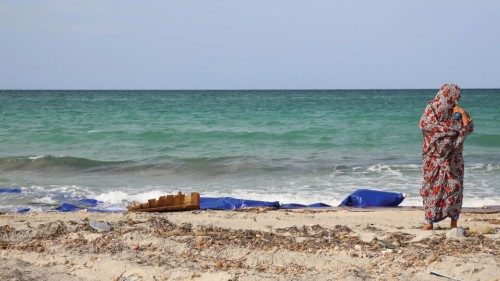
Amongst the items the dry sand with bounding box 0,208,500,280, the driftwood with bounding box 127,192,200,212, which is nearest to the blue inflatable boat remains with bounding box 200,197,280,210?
the driftwood with bounding box 127,192,200,212

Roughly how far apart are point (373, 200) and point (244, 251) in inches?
160

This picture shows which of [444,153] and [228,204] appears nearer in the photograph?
[444,153]

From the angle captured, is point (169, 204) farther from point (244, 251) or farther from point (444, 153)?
point (444, 153)

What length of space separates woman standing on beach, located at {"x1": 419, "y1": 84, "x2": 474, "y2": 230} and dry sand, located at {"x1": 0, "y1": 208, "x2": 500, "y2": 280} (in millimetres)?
265

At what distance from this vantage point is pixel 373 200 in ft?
29.9

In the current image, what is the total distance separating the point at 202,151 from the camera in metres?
17.7

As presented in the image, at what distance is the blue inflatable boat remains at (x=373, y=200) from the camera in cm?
908

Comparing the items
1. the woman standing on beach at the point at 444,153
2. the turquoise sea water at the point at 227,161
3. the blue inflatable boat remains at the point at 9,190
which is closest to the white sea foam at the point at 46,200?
the turquoise sea water at the point at 227,161

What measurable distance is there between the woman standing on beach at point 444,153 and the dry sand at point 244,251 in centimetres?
27

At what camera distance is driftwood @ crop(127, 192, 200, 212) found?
848 cm

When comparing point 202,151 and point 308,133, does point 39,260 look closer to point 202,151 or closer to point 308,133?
point 202,151

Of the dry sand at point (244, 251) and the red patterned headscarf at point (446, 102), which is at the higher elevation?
the red patterned headscarf at point (446, 102)

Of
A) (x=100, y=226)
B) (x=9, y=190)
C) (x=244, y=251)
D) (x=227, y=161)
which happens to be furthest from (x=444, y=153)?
(x=227, y=161)

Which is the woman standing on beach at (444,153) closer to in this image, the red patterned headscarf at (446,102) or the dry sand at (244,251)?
the red patterned headscarf at (446,102)
